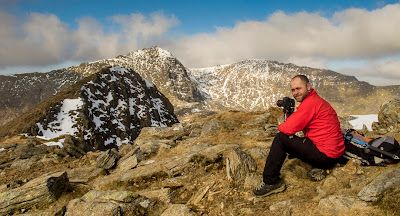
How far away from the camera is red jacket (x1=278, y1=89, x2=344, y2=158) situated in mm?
12375

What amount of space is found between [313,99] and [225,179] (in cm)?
501

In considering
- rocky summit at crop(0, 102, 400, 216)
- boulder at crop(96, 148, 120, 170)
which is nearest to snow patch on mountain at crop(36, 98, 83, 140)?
boulder at crop(96, 148, 120, 170)

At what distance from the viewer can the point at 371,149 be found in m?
13.1

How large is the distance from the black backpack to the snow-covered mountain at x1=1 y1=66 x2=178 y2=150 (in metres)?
58.5

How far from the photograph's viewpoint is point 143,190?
15781 mm

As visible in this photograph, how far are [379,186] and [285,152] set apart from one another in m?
3.08

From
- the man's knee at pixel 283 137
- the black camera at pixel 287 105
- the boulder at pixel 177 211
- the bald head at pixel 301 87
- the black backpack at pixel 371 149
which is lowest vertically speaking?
the boulder at pixel 177 211

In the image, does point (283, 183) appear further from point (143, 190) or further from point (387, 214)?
point (143, 190)

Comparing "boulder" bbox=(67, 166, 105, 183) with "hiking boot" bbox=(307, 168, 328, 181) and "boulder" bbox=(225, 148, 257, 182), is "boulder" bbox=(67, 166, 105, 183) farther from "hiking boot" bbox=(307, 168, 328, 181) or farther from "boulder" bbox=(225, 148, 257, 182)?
"hiking boot" bbox=(307, 168, 328, 181)

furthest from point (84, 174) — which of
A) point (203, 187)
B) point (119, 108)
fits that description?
point (119, 108)

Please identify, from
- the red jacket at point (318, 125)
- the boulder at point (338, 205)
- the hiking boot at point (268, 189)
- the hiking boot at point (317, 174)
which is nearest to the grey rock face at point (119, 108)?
the hiking boot at point (268, 189)

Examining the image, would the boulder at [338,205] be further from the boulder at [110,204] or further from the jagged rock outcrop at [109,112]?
the jagged rock outcrop at [109,112]

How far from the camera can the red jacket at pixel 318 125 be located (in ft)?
40.6

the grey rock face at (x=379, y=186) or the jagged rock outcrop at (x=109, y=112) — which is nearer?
the grey rock face at (x=379, y=186)
